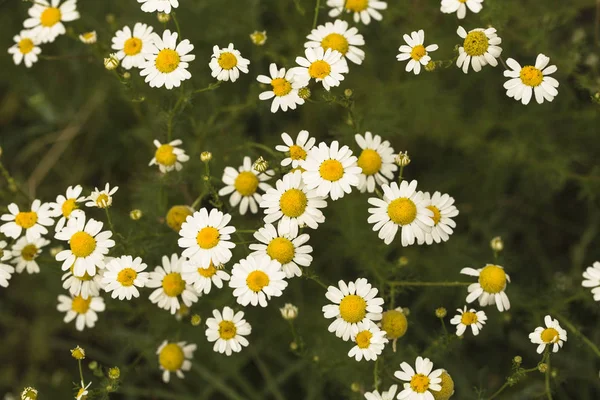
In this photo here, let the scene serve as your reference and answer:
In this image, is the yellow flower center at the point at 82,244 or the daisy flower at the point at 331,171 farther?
the yellow flower center at the point at 82,244

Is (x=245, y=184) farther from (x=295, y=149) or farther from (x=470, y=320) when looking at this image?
(x=470, y=320)

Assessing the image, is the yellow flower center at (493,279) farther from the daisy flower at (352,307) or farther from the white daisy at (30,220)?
the white daisy at (30,220)

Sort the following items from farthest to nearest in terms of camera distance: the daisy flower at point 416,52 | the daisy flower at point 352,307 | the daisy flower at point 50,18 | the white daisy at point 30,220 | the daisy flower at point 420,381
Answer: the daisy flower at point 50,18 → the white daisy at point 30,220 → the daisy flower at point 416,52 → the daisy flower at point 352,307 → the daisy flower at point 420,381

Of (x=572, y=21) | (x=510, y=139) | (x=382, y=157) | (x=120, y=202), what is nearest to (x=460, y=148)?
(x=510, y=139)

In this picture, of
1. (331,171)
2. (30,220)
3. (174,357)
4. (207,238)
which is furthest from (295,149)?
(30,220)

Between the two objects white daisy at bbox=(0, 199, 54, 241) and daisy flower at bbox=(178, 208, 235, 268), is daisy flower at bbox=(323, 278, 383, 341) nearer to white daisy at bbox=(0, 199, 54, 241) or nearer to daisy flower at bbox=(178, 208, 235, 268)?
daisy flower at bbox=(178, 208, 235, 268)

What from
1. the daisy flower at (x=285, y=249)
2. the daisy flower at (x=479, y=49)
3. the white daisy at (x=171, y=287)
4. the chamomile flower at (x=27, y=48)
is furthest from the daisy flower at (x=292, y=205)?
the chamomile flower at (x=27, y=48)

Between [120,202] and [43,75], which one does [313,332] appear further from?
[43,75]
